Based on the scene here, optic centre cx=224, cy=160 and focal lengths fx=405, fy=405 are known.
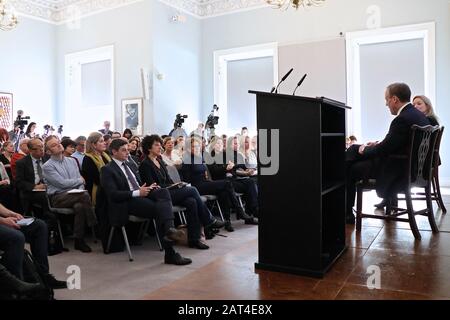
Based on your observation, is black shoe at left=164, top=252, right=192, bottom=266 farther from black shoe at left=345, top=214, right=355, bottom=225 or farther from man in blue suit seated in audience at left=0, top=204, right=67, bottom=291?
black shoe at left=345, top=214, right=355, bottom=225

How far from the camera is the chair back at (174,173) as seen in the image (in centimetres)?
447

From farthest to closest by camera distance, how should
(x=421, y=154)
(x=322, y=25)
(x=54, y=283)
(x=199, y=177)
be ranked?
(x=322, y=25), (x=199, y=177), (x=421, y=154), (x=54, y=283)

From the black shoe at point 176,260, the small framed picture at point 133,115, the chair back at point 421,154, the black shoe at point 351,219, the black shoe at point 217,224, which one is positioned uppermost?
the small framed picture at point 133,115

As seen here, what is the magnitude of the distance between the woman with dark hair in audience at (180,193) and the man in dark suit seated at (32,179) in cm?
94

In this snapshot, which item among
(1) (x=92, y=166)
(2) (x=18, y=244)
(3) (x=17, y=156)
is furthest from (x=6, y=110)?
(2) (x=18, y=244)

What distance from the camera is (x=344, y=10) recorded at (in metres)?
8.18

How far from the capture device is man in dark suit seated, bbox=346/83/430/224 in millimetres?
3043

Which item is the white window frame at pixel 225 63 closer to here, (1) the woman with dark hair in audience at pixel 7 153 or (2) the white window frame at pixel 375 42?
(2) the white window frame at pixel 375 42

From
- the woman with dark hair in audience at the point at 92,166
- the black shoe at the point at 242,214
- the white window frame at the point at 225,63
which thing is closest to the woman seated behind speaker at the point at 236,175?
the black shoe at the point at 242,214

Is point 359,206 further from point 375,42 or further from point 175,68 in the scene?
Result: point 175,68

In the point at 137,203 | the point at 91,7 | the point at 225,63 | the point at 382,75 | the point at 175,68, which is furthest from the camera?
the point at 225,63

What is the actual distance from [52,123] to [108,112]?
4.92 ft

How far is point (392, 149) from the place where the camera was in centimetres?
305

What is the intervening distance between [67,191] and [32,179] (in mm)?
342
